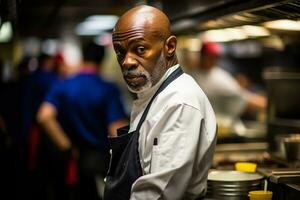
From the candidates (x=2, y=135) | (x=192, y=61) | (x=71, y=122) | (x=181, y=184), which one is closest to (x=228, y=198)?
(x=181, y=184)

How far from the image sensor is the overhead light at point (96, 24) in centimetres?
708

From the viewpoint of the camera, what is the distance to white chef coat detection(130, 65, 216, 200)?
2002mm

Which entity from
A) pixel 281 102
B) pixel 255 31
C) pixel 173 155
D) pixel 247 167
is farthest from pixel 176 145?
pixel 281 102

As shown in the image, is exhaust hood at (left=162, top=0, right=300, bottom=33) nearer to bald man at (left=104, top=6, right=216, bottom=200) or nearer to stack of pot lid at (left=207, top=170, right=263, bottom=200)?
bald man at (left=104, top=6, right=216, bottom=200)

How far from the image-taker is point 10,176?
5902mm

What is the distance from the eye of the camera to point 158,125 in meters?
2.05

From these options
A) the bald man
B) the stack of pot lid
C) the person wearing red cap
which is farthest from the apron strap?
the person wearing red cap

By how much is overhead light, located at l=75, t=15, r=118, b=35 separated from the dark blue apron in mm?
4674

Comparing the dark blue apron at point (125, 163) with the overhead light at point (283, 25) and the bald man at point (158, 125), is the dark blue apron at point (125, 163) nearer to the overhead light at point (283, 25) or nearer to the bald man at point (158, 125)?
the bald man at point (158, 125)

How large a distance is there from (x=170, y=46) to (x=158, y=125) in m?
0.38

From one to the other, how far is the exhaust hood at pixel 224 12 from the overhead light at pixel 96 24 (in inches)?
112

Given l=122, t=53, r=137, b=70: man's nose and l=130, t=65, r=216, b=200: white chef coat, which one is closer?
l=130, t=65, r=216, b=200: white chef coat

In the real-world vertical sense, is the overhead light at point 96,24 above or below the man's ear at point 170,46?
above

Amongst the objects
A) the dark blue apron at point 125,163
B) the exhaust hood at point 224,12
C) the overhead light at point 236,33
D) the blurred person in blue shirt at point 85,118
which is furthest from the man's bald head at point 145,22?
the blurred person in blue shirt at point 85,118
